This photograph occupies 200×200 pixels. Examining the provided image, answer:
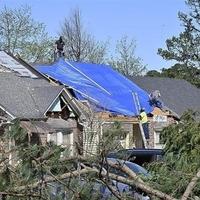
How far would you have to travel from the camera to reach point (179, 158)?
640cm

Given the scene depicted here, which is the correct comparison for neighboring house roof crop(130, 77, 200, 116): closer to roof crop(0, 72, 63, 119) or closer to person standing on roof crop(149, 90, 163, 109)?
person standing on roof crop(149, 90, 163, 109)

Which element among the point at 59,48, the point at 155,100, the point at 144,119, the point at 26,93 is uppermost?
the point at 59,48

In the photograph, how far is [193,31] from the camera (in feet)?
164

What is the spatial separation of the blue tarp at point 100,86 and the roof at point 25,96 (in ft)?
6.68

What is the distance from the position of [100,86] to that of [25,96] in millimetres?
5396

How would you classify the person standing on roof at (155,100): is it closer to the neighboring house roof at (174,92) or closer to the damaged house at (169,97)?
the damaged house at (169,97)

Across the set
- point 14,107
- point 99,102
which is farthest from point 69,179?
point 99,102

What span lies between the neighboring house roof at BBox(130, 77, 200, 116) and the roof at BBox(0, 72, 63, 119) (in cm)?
973

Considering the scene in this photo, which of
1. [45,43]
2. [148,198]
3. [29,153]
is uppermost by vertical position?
[45,43]

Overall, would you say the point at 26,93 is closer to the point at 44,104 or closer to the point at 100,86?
the point at 44,104

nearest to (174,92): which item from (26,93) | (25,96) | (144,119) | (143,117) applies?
(144,119)

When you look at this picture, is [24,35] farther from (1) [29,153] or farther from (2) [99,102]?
(1) [29,153]

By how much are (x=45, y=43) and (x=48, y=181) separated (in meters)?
46.5

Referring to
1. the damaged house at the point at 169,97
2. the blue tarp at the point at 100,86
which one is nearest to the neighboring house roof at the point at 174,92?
the damaged house at the point at 169,97
